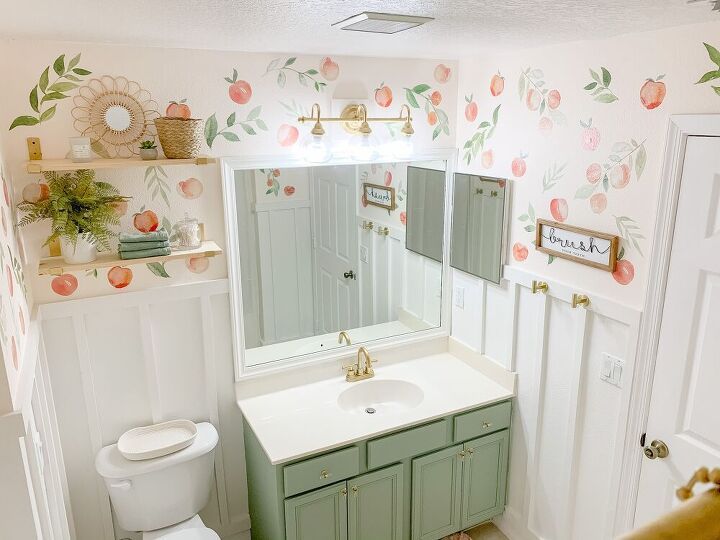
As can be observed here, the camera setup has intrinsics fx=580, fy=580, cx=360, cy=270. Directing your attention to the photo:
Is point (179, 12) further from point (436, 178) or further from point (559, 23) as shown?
point (436, 178)

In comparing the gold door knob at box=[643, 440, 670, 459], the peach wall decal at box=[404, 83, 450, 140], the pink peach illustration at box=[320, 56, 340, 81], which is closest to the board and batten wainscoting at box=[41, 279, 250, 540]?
the pink peach illustration at box=[320, 56, 340, 81]

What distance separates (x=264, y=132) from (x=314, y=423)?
1276 mm

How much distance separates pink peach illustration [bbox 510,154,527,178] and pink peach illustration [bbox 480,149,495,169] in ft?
0.46

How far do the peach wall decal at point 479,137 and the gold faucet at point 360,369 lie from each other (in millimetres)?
1079

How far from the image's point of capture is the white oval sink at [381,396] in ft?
9.23

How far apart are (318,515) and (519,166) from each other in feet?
5.66

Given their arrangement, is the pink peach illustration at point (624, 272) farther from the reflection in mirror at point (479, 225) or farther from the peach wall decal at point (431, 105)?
the peach wall decal at point (431, 105)

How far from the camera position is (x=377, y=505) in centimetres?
256

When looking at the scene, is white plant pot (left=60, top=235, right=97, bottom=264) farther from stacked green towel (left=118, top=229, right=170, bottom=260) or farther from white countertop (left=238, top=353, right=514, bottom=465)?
white countertop (left=238, top=353, right=514, bottom=465)

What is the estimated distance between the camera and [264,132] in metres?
2.50

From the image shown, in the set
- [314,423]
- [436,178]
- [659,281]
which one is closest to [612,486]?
[659,281]

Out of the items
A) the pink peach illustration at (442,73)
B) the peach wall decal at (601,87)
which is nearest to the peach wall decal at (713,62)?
the peach wall decal at (601,87)

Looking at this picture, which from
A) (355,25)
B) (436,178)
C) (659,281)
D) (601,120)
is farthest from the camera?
(436,178)

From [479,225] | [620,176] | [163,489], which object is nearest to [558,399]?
[479,225]
